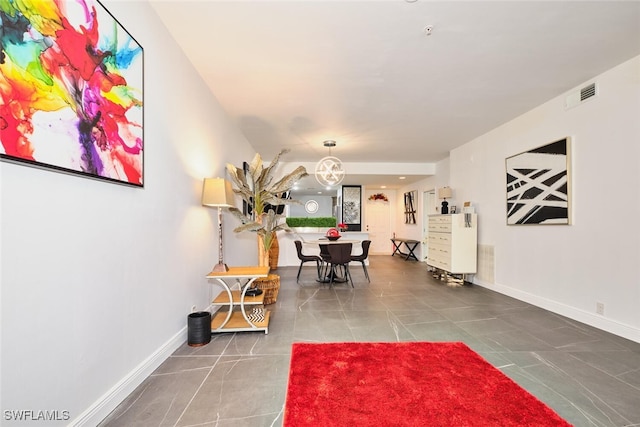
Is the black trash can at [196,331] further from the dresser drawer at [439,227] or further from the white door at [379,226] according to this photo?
the white door at [379,226]

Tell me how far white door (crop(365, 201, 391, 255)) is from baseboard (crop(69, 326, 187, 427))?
865cm

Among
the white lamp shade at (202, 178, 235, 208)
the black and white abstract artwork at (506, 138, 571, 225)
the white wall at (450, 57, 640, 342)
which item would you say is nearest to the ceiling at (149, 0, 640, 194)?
the white wall at (450, 57, 640, 342)

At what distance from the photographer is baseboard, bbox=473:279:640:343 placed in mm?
2745

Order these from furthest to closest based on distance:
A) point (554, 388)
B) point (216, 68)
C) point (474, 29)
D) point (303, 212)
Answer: point (303, 212)
point (216, 68)
point (474, 29)
point (554, 388)

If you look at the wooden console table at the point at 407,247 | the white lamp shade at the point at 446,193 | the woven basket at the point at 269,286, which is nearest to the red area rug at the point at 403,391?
the woven basket at the point at 269,286

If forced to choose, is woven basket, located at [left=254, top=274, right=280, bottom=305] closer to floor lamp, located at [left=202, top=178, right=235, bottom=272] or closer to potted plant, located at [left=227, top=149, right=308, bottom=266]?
potted plant, located at [left=227, top=149, right=308, bottom=266]

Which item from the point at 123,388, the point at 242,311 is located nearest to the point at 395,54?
the point at 242,311

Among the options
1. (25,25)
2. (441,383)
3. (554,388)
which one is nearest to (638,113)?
(554,388)

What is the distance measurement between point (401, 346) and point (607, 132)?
3.14 meters

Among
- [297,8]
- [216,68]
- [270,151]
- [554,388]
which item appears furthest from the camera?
[270,151]

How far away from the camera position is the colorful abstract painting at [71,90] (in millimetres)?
1086

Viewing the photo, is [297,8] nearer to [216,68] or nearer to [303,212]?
[216,68]

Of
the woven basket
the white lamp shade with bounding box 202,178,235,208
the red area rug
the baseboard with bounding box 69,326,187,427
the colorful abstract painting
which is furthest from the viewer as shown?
the woven basket

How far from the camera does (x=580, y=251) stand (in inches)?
128
